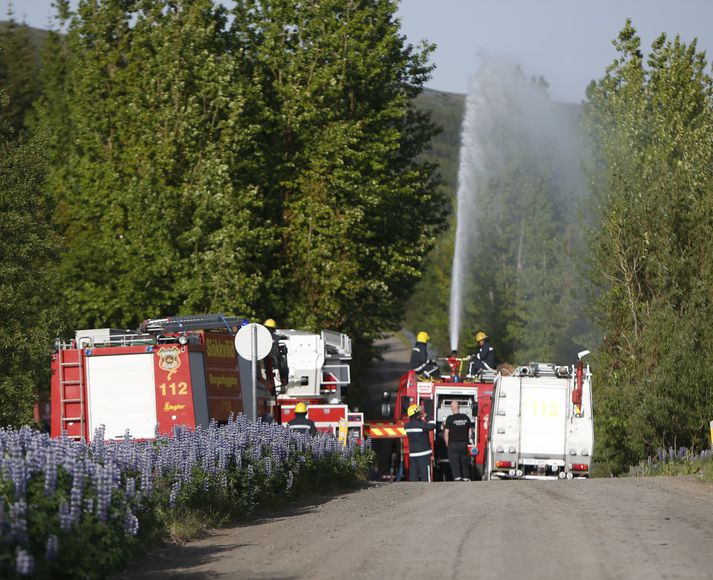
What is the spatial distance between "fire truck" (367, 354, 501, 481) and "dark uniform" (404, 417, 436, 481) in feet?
8.06

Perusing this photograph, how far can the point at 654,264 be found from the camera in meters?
35.9

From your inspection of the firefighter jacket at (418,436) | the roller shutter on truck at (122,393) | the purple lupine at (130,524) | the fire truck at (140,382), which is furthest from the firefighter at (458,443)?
the purple lupine at (130,524)

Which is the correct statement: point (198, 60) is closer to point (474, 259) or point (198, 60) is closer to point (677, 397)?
point (677, 397)

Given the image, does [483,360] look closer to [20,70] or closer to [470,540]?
[470,540]

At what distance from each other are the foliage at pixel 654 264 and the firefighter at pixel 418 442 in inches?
285

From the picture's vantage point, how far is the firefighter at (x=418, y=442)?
1000 inches

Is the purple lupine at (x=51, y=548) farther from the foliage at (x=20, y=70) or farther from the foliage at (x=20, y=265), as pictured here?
the foliage at (x=20, y=70)

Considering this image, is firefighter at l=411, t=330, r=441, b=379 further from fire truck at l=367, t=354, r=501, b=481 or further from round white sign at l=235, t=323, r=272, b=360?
round white sign at l=235, t=323, r=272, b=360

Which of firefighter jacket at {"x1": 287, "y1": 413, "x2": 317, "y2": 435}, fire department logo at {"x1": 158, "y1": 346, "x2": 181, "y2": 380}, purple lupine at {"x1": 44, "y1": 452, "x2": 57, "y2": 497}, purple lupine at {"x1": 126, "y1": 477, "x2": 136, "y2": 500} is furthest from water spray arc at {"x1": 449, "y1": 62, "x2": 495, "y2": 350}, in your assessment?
purple lupine at {"x1": 44, "y1": 452, "x2": 57, "y2": 497}

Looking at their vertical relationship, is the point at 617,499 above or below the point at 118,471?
below

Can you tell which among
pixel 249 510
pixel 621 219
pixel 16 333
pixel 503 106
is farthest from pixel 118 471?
pixel 503 106

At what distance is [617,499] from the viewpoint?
17.8 metres

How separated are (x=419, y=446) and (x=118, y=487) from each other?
46.4ft

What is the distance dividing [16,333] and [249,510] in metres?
14.4
